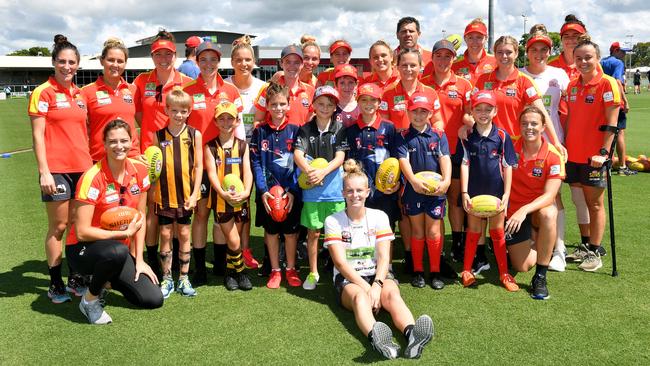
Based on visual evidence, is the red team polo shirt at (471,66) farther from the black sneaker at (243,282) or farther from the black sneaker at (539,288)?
the black sneaker at (243,282)

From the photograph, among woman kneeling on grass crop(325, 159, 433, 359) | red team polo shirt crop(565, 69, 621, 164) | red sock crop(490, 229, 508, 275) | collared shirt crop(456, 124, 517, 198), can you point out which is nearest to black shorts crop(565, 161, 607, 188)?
red team polo shirt crop(565, 69, 621, 164)

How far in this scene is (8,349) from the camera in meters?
3.89

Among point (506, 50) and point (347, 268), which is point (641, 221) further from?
point (347, 268)

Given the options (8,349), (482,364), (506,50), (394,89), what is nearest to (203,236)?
(8,349)

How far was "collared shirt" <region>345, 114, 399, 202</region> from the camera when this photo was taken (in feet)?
16.8

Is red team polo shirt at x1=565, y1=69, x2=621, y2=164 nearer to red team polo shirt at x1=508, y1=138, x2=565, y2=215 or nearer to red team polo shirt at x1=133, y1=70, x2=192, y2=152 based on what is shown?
red team polo shirt at x1=508, y1=138, x2=565, y2=215

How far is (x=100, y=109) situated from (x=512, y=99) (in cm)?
434

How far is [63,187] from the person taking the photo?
475 cm

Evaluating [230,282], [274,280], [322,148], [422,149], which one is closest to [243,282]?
[230,282]

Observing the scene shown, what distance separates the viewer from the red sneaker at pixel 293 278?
5.21 meters

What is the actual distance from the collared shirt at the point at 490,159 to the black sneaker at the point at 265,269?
235cm

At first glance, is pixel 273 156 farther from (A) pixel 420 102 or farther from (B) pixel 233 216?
(A) pixel 420 102

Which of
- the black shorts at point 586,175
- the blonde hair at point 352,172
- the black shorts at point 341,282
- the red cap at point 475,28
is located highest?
the red cap at point 475,28

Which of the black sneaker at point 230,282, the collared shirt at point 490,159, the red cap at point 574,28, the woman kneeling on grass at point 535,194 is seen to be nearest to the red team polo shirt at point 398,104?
the collared shirt at point 490,159
